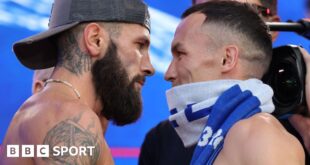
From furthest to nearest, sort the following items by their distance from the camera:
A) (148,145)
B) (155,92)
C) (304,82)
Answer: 1. (155,92)
2. (148,145)
3. (304,82)

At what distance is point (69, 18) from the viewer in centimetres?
154

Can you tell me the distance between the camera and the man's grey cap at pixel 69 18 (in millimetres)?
1536

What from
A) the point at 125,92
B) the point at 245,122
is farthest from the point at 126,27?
the point at 245,122

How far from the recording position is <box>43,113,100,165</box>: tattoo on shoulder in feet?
4.14

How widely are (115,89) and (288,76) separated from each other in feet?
1.62

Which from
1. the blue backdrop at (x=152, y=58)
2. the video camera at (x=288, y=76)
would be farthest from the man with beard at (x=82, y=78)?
the video camera at (x=288, y=76)

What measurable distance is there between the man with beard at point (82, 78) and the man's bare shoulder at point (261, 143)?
34cm

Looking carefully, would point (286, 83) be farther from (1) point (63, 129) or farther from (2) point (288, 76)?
(1) point (63, 129)

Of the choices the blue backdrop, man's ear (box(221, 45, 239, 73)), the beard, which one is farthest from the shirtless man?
man's ear (box(221, 45, 239, 73))

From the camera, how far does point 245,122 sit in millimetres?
1178

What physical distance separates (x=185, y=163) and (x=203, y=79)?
33cm

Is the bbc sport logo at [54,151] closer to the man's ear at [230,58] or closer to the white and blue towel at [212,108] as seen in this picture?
the white and blue towel at [212,108]

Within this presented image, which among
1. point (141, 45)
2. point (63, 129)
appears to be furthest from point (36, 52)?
point (63, 129)

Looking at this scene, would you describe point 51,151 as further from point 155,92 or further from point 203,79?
point 155,92
